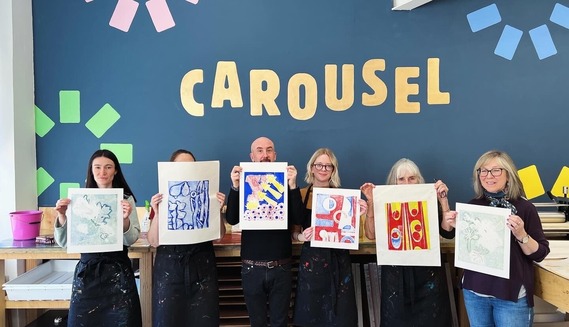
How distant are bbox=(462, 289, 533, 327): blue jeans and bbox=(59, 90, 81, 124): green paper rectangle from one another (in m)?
2.86

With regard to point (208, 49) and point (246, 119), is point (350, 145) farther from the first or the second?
point (208, 49)

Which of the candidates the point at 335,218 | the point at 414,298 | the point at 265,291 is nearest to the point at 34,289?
the point at 265,291

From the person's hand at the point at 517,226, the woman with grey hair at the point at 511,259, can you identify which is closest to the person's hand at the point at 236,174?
the woman with grey hair at the point at 511,259

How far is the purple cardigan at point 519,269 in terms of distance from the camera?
1.94 metres

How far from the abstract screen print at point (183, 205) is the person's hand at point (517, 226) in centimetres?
146

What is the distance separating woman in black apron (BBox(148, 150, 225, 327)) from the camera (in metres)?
2.26

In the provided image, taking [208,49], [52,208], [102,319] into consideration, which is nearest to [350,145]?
A: [208,49]

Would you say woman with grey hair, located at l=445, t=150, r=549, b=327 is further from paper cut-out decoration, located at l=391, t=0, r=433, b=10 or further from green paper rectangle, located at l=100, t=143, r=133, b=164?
green paper rectangle, located at l=100, t=143, r=133, b=164

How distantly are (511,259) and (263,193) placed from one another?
49.3 inches

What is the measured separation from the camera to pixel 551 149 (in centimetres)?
330

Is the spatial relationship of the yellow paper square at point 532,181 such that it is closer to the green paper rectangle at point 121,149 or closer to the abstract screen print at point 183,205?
the abstract screen print at point 183,205

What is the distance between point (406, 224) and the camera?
7.56 feet

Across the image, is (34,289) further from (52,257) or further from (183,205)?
(183,205)

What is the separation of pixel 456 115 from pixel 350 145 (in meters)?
0.83
